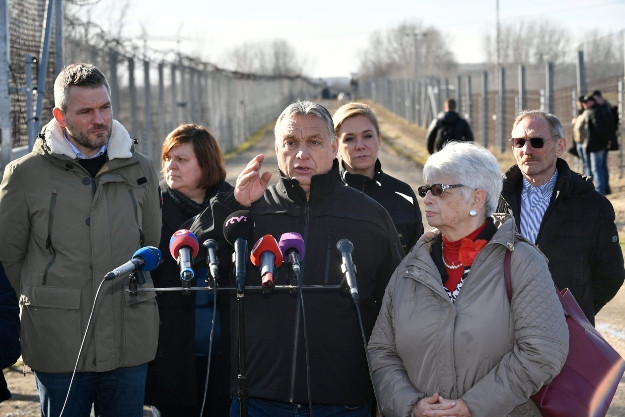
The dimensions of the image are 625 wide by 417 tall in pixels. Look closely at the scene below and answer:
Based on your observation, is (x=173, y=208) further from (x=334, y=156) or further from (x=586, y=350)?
(x=586, y=350)

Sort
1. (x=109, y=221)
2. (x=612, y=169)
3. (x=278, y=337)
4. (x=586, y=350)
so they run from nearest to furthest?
(x=586, y=350), (x=278, y=337), (x=109, y=221), (x=612, y=169)

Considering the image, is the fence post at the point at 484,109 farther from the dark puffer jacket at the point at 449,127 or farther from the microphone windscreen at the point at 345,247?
the microphone windscreen at the point at 345,247

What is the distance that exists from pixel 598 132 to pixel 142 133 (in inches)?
310

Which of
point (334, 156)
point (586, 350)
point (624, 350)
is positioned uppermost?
point (334, 156)

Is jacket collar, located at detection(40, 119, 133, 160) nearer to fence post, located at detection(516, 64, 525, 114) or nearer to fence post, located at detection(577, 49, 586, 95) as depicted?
fence post, located at detection(577, 49, 586, 95)

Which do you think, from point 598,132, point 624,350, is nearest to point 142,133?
point 598,132

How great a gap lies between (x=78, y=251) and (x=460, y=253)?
170cm

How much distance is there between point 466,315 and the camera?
3646 millimetres

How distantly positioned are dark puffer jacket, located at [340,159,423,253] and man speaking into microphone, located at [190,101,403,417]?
1383 mm

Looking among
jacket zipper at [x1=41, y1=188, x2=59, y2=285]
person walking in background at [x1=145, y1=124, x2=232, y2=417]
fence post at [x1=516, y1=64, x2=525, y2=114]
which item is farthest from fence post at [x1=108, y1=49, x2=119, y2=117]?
fence post at [x1=516, y1=64, x2=525, y2=114]

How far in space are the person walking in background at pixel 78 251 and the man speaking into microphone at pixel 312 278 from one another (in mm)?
506

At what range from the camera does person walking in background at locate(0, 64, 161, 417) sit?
4246 mm

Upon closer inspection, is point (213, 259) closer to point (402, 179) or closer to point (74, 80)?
point (74, 80)

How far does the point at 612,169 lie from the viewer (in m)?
21.5
